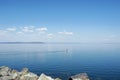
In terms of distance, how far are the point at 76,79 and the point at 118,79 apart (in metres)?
19.7

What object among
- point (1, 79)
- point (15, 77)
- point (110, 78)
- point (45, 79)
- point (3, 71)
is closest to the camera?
point (45, 79)

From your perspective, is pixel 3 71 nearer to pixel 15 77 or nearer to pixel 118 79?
pixel 15 77

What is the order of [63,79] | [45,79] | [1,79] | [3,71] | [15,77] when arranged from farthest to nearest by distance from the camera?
[63,79] < [3,71] < [15,77] < [1,79] < [45,79]

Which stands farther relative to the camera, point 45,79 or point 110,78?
point 110,78

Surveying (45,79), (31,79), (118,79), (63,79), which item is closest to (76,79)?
(45,79)

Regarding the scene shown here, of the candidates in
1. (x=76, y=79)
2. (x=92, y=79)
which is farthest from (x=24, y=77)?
(x=92, y=79)

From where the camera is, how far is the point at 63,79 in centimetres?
4634

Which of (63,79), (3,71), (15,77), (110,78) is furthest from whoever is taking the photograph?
(110,78)

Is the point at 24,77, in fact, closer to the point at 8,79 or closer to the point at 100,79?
the point at 8,79

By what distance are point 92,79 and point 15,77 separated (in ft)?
61.7

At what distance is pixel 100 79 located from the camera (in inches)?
1882

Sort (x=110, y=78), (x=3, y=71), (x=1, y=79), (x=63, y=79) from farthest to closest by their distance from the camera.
Result: (x=110, y=78)
(x=63, y=79)
(x=3, y=71)
(x=1, y=79)

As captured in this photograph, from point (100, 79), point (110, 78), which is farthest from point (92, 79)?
point (110, 78)

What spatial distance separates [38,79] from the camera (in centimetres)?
3158
